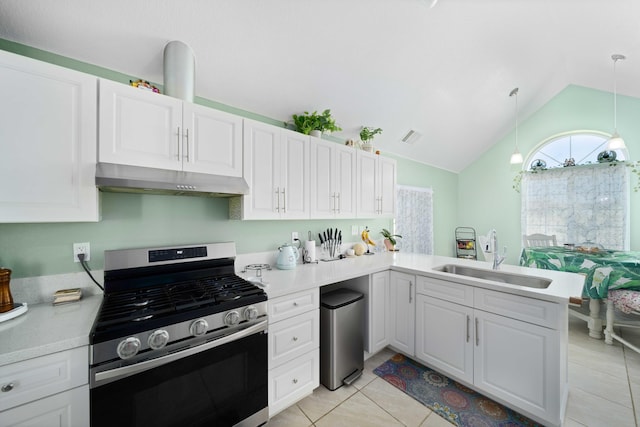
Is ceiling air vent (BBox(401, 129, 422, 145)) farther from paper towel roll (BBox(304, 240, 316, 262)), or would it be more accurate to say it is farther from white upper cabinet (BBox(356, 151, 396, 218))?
paper towel roll (BBox(304, 240, 316, 262))

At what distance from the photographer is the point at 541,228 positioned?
4.45m

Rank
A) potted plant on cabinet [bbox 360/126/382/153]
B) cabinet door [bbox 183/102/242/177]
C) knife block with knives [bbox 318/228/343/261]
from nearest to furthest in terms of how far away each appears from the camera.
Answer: cabinet door [bbox 183/102/242/177], knife block with knives [bbox 318/228/343/261], potted plant on cabinet [bbox 360/126/382/153]

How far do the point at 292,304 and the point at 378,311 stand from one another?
1.02m

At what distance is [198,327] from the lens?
47.3 inches

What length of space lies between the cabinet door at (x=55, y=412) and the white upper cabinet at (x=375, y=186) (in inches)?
94.0

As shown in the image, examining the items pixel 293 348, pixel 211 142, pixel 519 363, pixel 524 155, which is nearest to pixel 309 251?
pixel 293 348

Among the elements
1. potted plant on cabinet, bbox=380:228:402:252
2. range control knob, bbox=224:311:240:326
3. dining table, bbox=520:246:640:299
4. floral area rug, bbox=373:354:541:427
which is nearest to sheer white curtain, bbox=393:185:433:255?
potted plant on cabinet, bbox=380:228:402:252

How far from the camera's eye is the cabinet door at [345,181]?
2.53 meters

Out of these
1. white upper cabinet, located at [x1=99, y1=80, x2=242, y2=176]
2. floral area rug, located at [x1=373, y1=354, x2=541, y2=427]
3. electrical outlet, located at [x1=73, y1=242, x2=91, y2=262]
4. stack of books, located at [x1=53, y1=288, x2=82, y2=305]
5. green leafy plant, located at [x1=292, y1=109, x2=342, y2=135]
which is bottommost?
floral area rug, located at [x1=373, y1=354, x2=541, y2=427]

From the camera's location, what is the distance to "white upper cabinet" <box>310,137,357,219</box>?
233 cm

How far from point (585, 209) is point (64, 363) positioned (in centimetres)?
622

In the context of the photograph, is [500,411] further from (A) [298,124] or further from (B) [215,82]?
(B) [215,82]

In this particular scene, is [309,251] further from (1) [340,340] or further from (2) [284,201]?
(1) [340,340]

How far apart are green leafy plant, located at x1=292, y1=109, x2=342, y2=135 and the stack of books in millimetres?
2052
